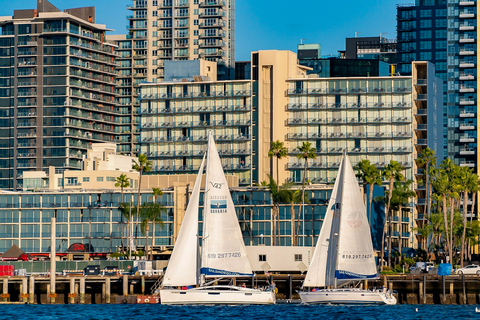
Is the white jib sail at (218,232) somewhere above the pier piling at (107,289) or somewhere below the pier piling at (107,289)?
above

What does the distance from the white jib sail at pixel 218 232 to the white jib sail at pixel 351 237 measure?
33.7 ft

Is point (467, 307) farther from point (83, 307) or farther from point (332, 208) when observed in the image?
point (83, 307)

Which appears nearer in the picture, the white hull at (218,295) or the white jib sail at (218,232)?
the white jib sail at (218,232)

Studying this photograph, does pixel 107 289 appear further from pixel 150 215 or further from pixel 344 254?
pixel 150 215

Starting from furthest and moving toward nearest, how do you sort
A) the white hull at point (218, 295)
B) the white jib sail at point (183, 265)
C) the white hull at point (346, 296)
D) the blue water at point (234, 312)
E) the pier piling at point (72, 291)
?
the pier piling at point (72, 291) → the white hull at point (346, 296) → the white jib sail at point (183, 265) → the white hull at point (218, 295) → the blue water at point (234, 312)

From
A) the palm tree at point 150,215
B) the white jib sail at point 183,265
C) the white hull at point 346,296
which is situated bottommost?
the white hull at point 346,296

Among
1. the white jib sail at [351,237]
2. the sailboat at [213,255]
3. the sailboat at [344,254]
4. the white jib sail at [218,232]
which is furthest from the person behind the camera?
the white jib sail at [351,237]

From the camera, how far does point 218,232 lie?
112 metres

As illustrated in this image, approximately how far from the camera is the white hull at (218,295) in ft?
369

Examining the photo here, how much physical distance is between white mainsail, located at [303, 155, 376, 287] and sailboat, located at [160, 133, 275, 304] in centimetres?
664

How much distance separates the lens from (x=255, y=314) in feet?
351

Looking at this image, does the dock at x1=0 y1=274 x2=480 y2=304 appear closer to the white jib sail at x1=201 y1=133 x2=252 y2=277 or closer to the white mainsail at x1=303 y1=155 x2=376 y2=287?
the white mainsail at x1=303 y1=155 x2=376 y2=287

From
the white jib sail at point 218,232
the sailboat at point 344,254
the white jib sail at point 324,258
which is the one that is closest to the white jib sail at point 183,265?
the white jib sail at point 218,232

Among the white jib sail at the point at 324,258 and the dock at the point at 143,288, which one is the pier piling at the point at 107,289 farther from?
the white jib sail at the point at 324,258
